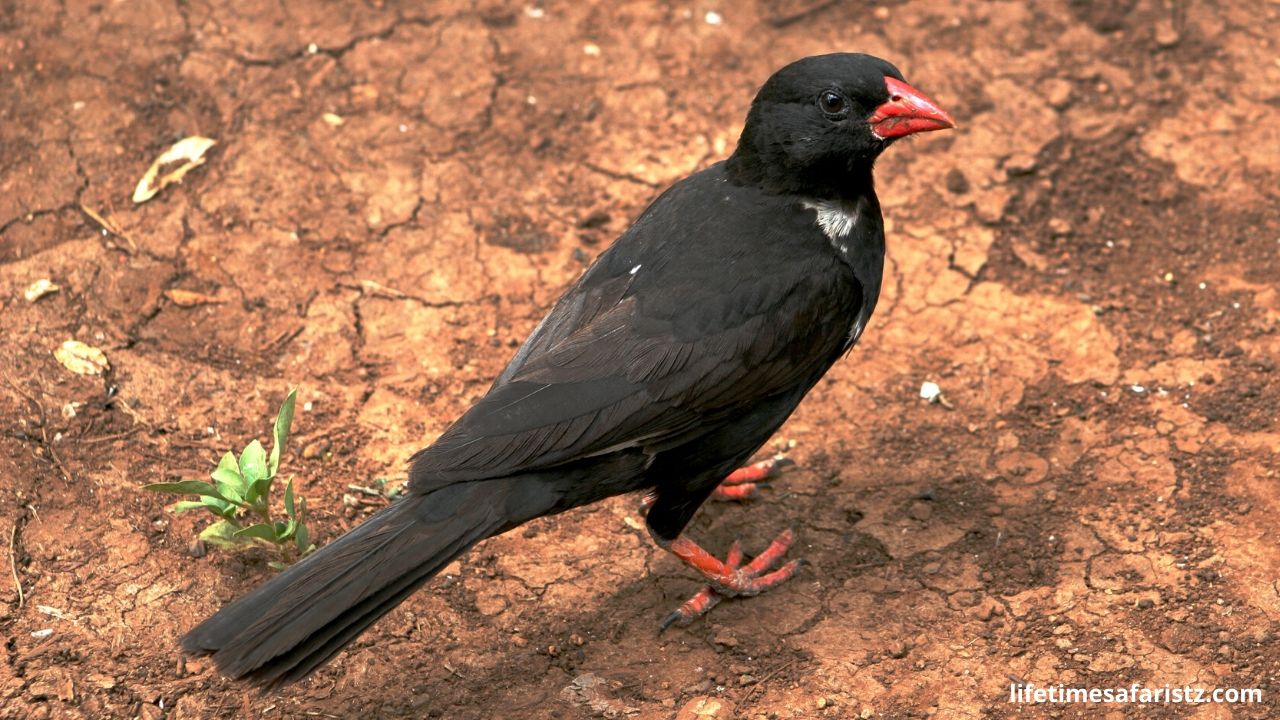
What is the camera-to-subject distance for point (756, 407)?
4.02 m

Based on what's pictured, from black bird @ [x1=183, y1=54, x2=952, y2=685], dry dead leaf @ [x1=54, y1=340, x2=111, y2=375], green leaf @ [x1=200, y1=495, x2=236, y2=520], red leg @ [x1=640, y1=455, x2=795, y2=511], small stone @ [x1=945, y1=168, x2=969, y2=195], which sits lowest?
red leg @ [x1=640, y1=455, x2=795, y2=511]

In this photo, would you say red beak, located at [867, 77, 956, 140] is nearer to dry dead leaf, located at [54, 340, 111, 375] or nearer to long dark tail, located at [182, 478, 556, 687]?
long dark tail, located at [182, 478, 556, 687]

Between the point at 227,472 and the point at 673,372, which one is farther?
the point at 227,472

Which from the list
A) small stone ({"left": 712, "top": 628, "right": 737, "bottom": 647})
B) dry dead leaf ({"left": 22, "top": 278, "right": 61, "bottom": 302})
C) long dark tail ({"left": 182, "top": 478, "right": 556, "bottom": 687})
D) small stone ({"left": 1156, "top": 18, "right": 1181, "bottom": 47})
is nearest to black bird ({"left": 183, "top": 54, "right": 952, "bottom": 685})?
long dark tail ({"left": 182, "top": 478, "right": 556, "bottom": 687})

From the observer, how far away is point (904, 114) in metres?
4.16

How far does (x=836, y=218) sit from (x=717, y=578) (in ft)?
4.24

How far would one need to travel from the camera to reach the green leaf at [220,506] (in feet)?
13.1

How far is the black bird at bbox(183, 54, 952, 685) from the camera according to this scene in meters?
3.47

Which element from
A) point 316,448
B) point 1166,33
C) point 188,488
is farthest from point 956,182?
point 188,488

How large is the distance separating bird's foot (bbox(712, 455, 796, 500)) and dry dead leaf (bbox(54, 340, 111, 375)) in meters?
2.42

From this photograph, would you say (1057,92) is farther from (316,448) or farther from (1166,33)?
(316,448)

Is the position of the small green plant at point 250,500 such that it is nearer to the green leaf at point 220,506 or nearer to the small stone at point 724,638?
the green leaf at point 220,506

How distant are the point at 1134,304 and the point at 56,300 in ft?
14.7

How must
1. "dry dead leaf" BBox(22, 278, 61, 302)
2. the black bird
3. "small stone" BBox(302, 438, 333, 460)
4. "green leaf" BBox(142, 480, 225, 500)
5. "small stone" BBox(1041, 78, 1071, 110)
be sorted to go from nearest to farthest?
the black bird
"green leaf" BBox(142, 480, 225, 500)
"small stone" BBox(302, 438, 333, 460)
"dry dead leaf" BBox(22, 278, 61, 302)
"small stone" BBox(1041, 78, 1071, 110)
